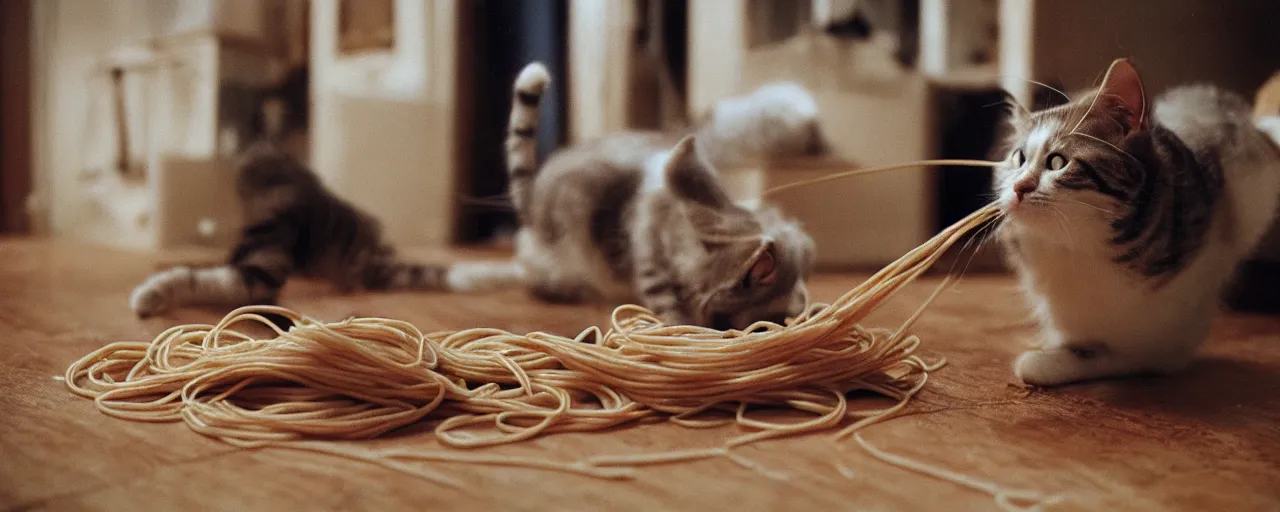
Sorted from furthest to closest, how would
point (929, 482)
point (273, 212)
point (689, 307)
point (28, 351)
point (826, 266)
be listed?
point (826, 266)
point (273, 212)
point (689, 307)
point (28, 351)
point (929, 482)

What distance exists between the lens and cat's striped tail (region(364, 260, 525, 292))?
2.00 m

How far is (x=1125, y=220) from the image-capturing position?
0.91 meters

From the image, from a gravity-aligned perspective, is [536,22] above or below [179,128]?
above

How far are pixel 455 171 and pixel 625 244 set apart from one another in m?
1.60

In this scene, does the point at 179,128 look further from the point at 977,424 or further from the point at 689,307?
the point at 977,424

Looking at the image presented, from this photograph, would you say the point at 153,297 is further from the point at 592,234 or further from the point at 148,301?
the point at 592,234

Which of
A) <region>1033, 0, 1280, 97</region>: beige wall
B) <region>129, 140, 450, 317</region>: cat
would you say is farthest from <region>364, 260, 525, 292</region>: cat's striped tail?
<region>1033, 0, 1280, 97</region>: beige wall

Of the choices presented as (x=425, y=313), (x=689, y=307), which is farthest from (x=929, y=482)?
(x=425, y=313)

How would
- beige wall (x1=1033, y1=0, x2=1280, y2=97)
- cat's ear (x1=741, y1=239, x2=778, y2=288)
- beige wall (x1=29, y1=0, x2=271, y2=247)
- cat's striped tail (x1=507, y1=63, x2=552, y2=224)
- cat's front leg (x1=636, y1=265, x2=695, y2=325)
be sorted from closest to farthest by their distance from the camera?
cat's ear (x1=741, y1=239, x2=778, y2=288), cat's front leg (x1=636, y1=265, x2=695, y2=325), beige wall (x1=1033, y1=0, x2=1280, y2=97), cat's striped tail (x1=507, y1=63, x2=552, y2=224), beige wall (x1=29, y1=0, x2=271, y2=247)

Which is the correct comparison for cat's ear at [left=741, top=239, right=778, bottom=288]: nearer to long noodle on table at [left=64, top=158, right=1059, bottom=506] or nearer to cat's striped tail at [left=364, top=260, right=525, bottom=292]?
long noodle on table at [left=64, top=158, right=1059, bottom=506]

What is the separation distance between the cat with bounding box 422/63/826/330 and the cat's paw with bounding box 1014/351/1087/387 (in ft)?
1.09

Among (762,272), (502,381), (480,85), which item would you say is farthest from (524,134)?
(480,85)

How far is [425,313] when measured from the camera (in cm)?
161

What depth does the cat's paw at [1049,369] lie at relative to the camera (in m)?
1.00
